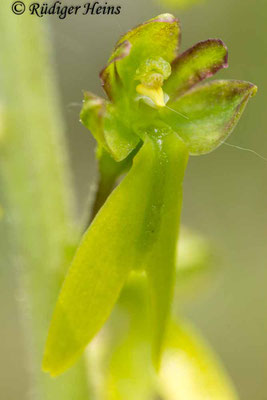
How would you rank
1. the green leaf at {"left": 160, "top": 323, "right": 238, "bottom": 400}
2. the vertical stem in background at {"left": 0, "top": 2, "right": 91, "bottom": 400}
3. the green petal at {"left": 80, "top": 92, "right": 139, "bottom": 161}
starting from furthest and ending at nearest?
the green leaf at {"left": 160, "top": 323, "right": 238, "bottom": 400}
the vertical stem in background at {"left": 0, "top": 2, "right": 91, "bottom": 400}
the green petal at {"left": 80, "top": 92, "right": 139, "bottom": 161}

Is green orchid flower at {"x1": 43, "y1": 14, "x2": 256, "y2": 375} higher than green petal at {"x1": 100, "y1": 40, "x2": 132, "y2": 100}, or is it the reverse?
green petal at {"x1": 100, "y1": 40, "x2": 132, "y2": 100}

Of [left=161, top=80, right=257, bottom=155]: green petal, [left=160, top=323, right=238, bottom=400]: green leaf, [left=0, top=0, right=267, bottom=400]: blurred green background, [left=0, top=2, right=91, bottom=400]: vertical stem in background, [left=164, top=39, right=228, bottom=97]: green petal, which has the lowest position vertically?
[left=0, top=0, right=267, bottom=400]: blurred green background

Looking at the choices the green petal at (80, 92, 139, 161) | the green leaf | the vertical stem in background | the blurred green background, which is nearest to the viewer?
the green petal at (80, 92, 139, 161)

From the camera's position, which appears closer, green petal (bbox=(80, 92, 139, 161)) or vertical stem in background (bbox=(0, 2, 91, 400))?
green petal (bbox=(80, 92, 139, 161))

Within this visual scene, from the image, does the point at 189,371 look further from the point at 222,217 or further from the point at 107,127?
the point at 222,217

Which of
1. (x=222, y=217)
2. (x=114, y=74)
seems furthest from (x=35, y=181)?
(x=222, y=217)

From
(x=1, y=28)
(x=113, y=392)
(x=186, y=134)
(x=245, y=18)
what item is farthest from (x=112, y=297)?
(x=245, y=18)

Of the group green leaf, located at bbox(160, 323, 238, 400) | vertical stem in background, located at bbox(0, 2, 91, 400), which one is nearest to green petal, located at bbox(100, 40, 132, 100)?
vertical stem in background, located at bbox(0, 2, 91, 400)

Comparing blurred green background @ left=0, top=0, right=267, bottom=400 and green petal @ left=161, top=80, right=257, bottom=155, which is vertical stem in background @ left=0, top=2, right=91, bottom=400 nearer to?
green petal @ left=161, top=80, right=257, bottom=155
